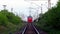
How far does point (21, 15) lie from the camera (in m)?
121

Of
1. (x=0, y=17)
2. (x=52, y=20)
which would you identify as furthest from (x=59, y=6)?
(x=0, y=17)

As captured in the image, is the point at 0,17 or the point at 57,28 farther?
the point at 0,17

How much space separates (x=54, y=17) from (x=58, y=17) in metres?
1.55

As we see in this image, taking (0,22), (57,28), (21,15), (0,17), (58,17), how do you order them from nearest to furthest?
(58,17)
(57,28)
(0,22)
(0,17)
(21,15)

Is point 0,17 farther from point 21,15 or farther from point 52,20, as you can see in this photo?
point 21,15

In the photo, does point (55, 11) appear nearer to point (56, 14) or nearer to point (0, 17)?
point (56, 14)

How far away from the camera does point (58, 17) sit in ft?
106

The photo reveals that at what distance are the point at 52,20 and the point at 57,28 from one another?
134 cm

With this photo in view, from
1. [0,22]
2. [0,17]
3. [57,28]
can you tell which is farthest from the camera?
[0,17]

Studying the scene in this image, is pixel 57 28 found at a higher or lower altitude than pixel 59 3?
lower

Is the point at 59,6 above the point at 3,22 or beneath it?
above

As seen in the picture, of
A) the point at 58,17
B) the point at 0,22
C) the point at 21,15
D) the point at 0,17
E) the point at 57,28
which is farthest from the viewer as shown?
the point at 21,15

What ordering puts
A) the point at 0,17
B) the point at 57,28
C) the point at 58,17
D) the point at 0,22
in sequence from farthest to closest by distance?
the point at 0,17
the point at 0,22
the point at 57,28
the point at 58,17

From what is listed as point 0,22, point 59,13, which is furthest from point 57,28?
point 0,22
